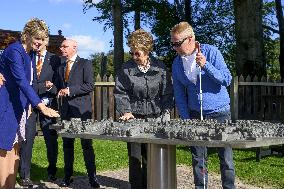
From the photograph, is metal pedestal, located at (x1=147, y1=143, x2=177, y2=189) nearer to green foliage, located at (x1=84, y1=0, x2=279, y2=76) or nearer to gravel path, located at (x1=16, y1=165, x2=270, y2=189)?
gravel path, located at (x1=16, y1=165, x2=270, y2=189)

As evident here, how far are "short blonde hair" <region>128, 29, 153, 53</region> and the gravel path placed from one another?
2.72 m

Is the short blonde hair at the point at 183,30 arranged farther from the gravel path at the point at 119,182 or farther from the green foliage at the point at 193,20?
the green foliage at the point at 193,20

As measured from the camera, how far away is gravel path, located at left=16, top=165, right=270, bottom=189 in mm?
7180

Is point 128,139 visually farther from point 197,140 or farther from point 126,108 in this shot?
point 126,108

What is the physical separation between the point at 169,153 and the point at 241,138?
3.49ft

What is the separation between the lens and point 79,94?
6.79 meters

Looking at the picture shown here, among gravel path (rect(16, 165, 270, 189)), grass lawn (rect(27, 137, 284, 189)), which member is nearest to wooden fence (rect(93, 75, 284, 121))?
grass lawn (rect(27, 137, 284, 189))

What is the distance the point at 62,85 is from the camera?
23.2 ft

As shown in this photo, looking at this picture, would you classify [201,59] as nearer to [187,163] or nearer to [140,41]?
[140,41]

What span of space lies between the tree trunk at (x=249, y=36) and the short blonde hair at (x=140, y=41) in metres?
9.88

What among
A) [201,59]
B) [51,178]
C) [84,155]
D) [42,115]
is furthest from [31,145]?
[201,59]

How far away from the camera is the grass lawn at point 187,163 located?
25.7 feet

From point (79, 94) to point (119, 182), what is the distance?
1542mm

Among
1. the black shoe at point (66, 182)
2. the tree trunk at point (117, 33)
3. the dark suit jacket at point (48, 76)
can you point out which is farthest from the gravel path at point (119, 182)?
the tree trunk at point (117, 33)
